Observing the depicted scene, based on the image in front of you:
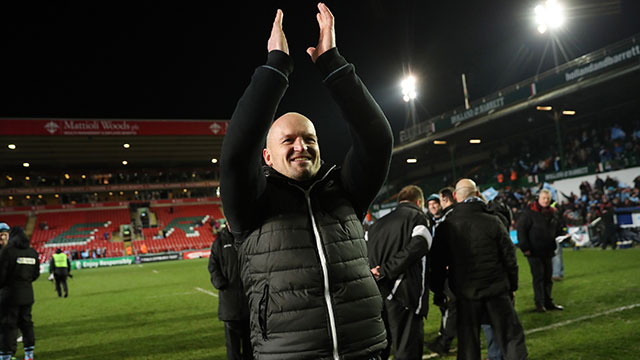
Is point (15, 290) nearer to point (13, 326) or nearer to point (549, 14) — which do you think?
point (13, 326)

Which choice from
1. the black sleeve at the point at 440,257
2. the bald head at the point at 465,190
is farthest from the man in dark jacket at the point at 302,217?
the bald head at the point at 465,190

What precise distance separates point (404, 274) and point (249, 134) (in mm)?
3333

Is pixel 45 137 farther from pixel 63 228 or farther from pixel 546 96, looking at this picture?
pixel 546 96

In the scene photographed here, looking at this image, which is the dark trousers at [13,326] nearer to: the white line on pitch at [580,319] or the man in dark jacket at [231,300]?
the man in dark jacket at [231,300]

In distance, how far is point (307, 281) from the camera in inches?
76.7

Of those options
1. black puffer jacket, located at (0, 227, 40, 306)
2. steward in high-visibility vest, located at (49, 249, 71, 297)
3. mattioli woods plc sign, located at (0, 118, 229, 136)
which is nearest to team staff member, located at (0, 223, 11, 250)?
black puffer jacket, located at (0, 227, 40, 306)

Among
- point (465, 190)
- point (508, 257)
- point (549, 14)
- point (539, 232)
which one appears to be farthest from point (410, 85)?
point (508, 257)

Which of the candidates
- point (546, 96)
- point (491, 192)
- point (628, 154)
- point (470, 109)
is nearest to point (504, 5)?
point (470, 109)

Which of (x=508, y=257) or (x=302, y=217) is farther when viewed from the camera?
(x=508, y=257)

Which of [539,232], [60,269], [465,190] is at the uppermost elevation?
[465,190]

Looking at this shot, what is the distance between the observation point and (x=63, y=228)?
4775cm

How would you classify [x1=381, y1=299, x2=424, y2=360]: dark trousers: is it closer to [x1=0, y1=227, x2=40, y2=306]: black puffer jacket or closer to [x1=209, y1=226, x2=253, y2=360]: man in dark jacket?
[x1=209, y1=226, x2=253, y2=360]: man in dark jacket

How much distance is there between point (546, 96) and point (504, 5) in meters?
12.2

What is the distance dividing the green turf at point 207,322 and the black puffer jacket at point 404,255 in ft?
5.41
